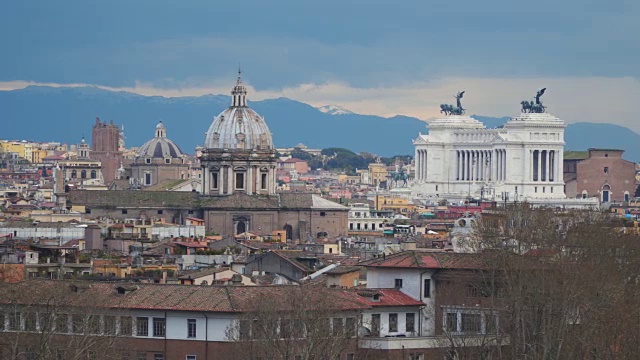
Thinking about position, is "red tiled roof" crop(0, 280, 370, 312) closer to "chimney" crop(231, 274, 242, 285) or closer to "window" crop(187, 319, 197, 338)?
"window" crop(187, 319, 197, 338)

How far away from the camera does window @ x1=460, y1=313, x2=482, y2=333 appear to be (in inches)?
2274

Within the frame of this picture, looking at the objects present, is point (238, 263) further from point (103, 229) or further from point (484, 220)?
point (103, 229)

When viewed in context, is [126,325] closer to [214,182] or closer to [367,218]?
[214,182]

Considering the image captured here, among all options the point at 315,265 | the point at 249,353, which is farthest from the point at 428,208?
the point at 249,353

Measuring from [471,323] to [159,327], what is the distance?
25.2 feet

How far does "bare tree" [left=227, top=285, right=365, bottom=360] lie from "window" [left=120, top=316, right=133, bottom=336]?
2.67m

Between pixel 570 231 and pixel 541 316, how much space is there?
16281mm

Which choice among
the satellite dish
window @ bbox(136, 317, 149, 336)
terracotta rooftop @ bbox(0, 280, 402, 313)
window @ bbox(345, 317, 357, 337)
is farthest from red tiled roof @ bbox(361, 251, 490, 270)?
window @ bbox(136, 317, 149, 336)

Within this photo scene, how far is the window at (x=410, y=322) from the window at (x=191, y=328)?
5854mm

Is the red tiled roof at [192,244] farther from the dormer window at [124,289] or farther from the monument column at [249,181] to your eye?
the monument column at [249,181]

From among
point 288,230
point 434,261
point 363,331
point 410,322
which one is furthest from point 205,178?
point 363,331

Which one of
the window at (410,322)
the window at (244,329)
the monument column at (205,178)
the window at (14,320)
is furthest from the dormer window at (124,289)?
the monument column at (205,178)

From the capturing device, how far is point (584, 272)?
6006 cm

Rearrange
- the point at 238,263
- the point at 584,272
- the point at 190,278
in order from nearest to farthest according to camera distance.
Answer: the point at 584,272 → the point at 190,278 → the point at 238,263
